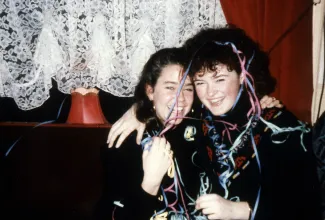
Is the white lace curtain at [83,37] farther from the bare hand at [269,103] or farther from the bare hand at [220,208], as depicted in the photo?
the bare hand at [220,208]

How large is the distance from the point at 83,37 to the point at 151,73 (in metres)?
0.34

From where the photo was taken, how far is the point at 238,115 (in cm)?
109

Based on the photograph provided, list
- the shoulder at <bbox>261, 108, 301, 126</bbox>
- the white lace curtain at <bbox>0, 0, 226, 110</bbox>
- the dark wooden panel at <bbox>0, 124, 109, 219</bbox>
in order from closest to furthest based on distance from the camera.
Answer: the shoulder at <bbox>261, 108, 301, 126</bbox> → the white lace curtain at <bbox>0, 0, 226, 110</bbox> → the dark wooden panel at <bbox>0, 124, 109, 219</bbox>

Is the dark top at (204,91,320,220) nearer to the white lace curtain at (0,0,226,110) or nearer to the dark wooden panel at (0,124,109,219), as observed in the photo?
the white lace curtain at (0,0,226,110)

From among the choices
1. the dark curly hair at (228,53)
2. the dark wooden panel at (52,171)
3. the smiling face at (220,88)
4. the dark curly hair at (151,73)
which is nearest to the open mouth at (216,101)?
the smiling face at (220,88)

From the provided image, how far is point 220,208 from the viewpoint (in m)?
0.86

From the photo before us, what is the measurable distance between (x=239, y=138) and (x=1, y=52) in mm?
1075

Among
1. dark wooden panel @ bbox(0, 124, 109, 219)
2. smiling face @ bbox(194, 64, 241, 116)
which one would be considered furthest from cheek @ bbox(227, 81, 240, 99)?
dark wooden panel @ bbox(0, 124, 109, 219)

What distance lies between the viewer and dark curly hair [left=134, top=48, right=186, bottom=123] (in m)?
1.21

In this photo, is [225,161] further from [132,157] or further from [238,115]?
[132,157]

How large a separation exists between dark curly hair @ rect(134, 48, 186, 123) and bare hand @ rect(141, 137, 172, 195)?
23cm

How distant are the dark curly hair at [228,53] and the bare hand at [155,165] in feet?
0.99

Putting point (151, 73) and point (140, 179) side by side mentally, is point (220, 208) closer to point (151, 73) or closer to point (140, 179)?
point (140, 179)

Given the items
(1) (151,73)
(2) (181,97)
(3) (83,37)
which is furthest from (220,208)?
(3) (83,37)
